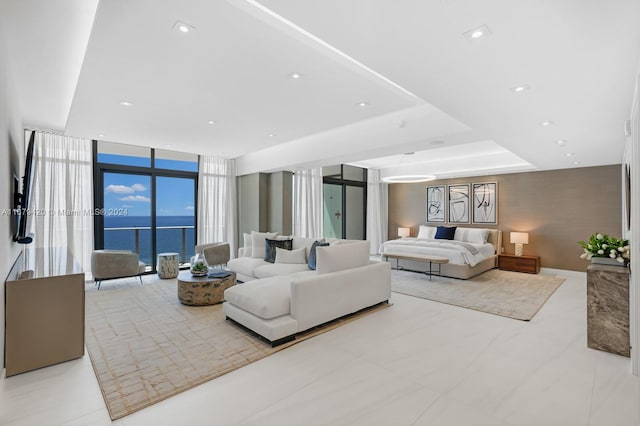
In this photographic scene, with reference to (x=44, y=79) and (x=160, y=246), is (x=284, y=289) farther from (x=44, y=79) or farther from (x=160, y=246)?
(x=160, y=246)

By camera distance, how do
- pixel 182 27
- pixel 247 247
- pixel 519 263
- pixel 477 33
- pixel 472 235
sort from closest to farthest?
1. pixel 477 33
2. pixel 182 27
3. pixel 247 247
4. pixel 519 263
5. pixel 472 235

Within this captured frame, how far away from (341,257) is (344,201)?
213 inches

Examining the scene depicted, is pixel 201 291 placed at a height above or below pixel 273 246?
below

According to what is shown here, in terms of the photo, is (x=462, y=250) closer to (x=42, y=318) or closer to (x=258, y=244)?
(x=258, y=244)

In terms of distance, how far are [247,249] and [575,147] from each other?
5.94 metres

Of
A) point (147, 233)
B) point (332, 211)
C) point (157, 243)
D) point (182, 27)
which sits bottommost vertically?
point (157, 243)

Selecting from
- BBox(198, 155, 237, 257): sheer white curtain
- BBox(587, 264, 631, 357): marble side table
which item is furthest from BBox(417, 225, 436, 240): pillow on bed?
BBox(587, 264, 631, 357): marble side table

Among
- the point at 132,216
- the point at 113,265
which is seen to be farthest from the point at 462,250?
the point at 132,216

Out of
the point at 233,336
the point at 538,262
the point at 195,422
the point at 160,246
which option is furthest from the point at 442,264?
the point at 160,246

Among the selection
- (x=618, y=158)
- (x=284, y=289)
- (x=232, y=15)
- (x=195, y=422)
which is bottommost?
Result: (x=195, y=422)

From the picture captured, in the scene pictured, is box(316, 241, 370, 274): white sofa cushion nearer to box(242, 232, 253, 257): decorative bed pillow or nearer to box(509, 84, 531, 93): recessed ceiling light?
box(509, 84, 531, 93): recessed ceiling light

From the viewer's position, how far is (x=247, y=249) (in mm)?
6289

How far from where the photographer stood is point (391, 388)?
235 cm

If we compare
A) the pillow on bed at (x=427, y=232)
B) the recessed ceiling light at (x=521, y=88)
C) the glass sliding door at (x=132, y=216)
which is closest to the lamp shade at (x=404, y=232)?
the pillow on bed at (x=427, y=232)
